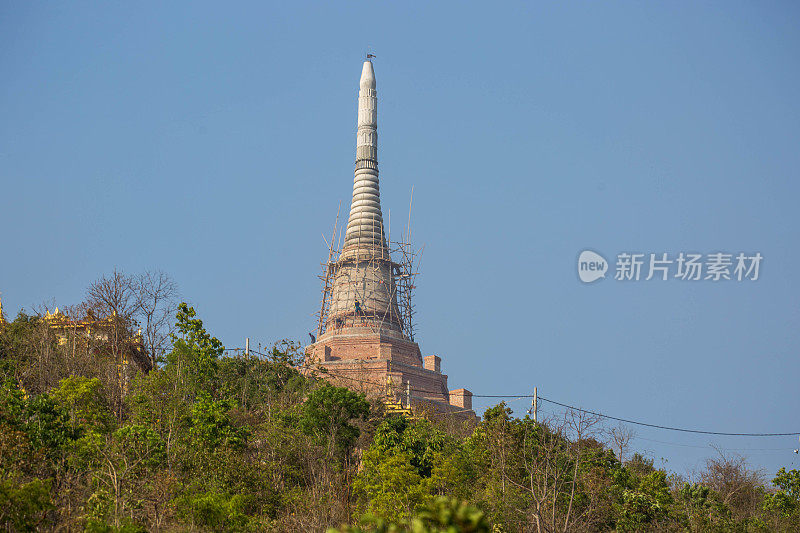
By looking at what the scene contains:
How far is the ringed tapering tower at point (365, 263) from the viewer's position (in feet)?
189

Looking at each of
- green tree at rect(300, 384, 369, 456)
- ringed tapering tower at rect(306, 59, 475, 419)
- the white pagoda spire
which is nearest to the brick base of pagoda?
ringed tapering tower at rect(306, 59, 475, 419)

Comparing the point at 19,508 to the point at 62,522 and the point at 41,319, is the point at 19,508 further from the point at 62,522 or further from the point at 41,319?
the point at 41,319

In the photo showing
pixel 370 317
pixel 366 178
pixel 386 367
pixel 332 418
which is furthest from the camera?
pixel 366 178

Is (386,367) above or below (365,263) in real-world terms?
below

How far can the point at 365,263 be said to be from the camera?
59.8m

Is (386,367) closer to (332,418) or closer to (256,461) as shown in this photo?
(332,418)

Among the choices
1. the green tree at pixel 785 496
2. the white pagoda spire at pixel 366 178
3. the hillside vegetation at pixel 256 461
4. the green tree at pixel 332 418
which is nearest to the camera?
the hillside vegetation at pixel 256 461

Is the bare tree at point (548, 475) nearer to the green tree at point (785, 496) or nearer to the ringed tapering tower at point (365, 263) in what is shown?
the green tree at point (785, 496)

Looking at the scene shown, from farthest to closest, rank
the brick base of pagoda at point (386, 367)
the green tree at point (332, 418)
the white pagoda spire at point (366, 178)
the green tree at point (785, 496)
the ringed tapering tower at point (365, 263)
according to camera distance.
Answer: the white pagoda spire at point (366, 178), the ringed tapering tower at point (365, 263), the brick base of pagoda at point (386, 367), the green tree at point (785, 496), the green tree at point (332, 418)

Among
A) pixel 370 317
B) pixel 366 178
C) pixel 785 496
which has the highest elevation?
pixel 366 178

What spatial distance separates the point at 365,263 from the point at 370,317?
4.02m

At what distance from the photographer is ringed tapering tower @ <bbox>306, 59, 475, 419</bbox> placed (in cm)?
5075

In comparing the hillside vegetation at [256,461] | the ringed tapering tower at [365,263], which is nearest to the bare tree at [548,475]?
the hillside vegetation at [256,461]

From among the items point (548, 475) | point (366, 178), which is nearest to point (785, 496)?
point (548, 475)
